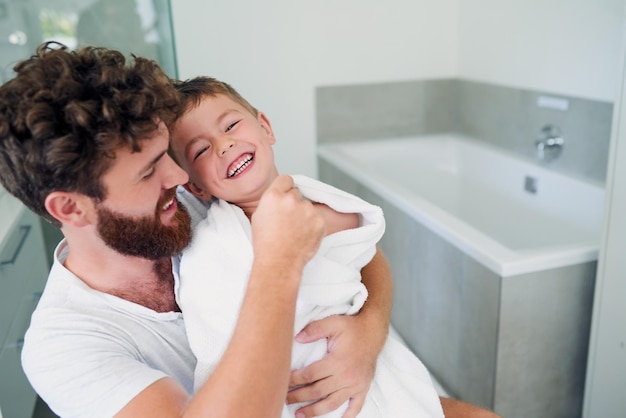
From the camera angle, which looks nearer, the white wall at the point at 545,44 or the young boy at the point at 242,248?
the young boy at the point at 242,248

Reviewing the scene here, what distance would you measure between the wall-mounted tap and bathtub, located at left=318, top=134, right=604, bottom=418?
89mm

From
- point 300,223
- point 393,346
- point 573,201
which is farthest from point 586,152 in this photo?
point 300,223

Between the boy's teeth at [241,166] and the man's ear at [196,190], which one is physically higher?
the boy's teeth at [241,166]

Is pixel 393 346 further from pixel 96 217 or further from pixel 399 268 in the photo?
pixel 399 268

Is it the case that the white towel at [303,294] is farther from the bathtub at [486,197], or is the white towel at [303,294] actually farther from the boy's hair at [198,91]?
the bathtub at [486,197]

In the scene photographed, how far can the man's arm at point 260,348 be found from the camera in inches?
30.7

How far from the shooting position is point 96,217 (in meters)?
0.95

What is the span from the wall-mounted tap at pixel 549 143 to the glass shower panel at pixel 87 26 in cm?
172

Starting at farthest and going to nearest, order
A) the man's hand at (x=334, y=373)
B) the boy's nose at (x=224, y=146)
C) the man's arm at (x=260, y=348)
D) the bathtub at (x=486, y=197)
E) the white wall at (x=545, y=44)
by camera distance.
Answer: the white wall at (x=545, y=44) → the bathtub at (x=486, y=197) → the boy's nose at (x=224, y=146) → the man's hand at (x=334, y=373) → the man's arm at (x=260, y=348)


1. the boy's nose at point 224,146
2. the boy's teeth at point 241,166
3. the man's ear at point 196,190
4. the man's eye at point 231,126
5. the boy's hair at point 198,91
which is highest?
the boy's hair at point 198,91

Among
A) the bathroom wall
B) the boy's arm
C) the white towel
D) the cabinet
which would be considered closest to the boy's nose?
the white towel

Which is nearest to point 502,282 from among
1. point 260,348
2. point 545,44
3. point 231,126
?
point 231,126

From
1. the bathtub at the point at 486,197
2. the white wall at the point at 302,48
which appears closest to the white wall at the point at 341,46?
the white wall at the point at 302,48

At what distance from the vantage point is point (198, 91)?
3.91 ft
